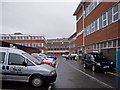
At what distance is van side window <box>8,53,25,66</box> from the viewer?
654 cm

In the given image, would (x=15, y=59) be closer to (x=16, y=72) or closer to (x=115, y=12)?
(x=16, y=72)

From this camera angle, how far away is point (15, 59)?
661 centimetres

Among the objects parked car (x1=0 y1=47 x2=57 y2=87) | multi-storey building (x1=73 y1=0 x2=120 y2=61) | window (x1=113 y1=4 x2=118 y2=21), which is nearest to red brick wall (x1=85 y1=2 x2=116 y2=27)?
multi-storey building (x1=73 y1=0 x2=120 y2=61)

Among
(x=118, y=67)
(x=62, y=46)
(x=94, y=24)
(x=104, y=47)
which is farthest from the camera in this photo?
(x=62, y=46)

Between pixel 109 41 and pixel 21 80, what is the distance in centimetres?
1322

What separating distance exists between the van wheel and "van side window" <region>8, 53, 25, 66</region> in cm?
97

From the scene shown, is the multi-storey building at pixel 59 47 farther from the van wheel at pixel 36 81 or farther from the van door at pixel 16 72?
the van door at pixel 16 72

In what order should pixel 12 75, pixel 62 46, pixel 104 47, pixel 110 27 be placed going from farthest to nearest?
pixel 62 46 < pixel 104 47 < pixel 110 27 < pixel 12 75

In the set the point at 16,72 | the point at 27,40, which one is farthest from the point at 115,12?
the point at 27,40

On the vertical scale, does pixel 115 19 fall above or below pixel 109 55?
above

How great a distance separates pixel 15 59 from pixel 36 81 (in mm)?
1561

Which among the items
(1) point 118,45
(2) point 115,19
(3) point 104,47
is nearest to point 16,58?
(1) point 118,45

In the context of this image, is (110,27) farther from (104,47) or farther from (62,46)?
(62,46)

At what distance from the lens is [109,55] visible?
634 inches
